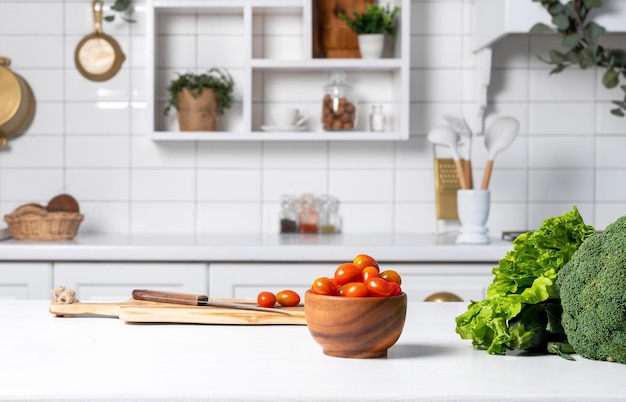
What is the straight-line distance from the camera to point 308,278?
2.98m

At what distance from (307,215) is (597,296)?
236 cm

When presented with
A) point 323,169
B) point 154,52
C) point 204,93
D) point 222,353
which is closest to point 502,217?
point 323,169

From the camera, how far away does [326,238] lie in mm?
3312

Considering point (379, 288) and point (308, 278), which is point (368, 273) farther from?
point (308, 278)

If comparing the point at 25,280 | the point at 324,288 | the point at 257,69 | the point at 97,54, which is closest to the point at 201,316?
the point at 324,288

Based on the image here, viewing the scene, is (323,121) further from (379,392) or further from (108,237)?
(379,392)

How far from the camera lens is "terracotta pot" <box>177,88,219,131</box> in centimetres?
340

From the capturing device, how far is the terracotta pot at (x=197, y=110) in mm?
3398

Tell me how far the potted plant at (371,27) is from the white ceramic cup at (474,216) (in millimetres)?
659

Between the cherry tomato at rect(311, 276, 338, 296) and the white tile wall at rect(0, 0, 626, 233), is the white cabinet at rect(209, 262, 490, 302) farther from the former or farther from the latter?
the cherry tomato at rect(311, 276, 338, 296)

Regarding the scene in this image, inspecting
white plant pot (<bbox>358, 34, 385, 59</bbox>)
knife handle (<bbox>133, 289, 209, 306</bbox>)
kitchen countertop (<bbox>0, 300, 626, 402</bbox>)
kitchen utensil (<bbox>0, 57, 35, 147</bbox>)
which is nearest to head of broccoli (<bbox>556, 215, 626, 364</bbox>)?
kitchen countertop (<bbox>0, 300, 626, 402</bbox>)

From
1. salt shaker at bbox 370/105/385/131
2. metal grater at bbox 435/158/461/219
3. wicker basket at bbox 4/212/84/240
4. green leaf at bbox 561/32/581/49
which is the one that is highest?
green leaf at bbox 561/32/581/49

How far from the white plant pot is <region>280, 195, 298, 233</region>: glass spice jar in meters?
0.63

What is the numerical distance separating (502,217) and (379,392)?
2.62 meters
